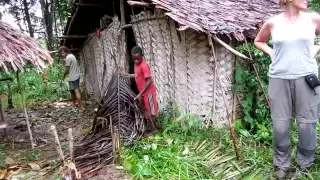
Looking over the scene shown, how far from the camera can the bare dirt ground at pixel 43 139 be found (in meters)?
4.12

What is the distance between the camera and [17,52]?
16.3 feet

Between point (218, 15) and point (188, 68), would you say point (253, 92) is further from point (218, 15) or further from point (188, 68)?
point (218, 15)

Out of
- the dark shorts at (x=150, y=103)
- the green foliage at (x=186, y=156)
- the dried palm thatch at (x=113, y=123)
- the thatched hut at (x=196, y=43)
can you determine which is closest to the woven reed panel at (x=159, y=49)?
the thatched hut at (x=196, y=43)

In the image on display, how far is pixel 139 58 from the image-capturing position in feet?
17.1

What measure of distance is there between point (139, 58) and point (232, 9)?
1.67 meters

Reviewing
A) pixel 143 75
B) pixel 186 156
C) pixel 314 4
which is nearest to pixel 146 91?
pixel 143 75

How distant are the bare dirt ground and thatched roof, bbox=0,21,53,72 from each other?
1330mm

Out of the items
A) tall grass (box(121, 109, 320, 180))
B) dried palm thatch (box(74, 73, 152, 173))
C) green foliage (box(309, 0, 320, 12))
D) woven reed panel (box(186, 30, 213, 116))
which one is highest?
green foliage (box(309, 0, 320, 12))

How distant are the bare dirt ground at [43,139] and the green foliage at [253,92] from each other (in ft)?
7.26

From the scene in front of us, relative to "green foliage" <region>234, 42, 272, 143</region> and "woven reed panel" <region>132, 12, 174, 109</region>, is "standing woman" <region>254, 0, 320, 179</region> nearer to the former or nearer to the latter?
"green foliage" <region>234, 42, 272, 143</region>

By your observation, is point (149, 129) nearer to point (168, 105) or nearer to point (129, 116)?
point (129, 116)

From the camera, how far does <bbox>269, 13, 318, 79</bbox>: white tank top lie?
295 cm

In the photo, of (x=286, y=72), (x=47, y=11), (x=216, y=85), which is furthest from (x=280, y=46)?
(x=47, y=11)

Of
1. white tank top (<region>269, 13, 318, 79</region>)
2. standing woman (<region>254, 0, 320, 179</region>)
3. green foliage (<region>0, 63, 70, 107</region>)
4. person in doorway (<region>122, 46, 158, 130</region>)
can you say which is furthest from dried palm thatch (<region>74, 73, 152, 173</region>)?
green foliage (<region>0, 63, 70, 107</region>)
